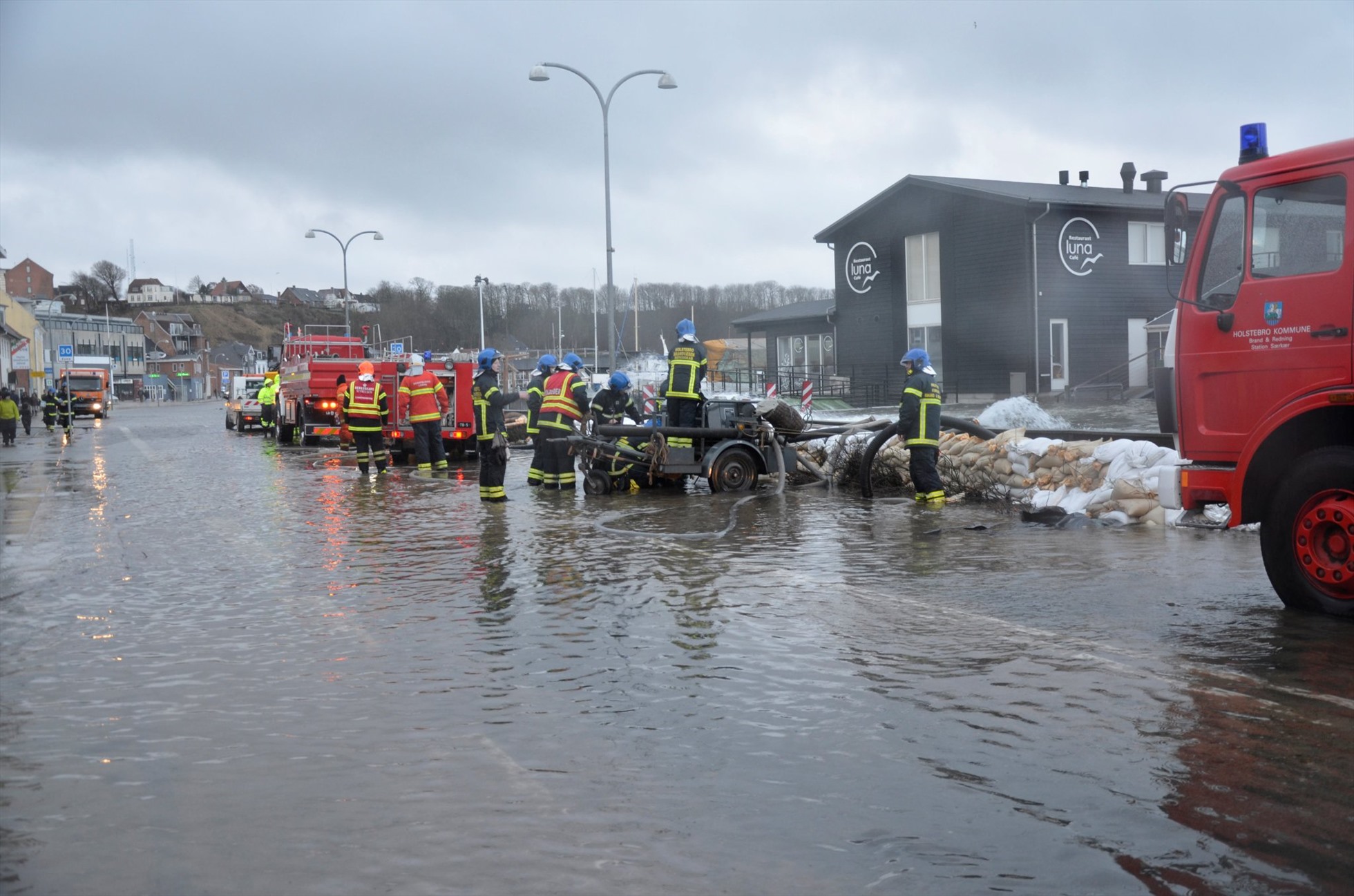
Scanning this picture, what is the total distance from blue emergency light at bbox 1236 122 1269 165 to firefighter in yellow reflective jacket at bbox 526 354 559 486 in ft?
33.4

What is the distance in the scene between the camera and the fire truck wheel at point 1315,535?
7055 millimetres

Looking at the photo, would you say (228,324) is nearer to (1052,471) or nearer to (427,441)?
(427,441)

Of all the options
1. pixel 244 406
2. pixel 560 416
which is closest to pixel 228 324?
pixel 244 406

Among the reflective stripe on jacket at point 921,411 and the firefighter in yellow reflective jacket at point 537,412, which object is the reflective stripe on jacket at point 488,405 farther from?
the reflective stripe on jacket at point 921,411

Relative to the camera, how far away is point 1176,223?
762cm

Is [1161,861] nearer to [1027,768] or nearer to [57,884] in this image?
[1027,768]

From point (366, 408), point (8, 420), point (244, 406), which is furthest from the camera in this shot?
point (244, 406)

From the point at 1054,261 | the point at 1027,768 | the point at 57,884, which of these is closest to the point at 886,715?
the point at 1027,768

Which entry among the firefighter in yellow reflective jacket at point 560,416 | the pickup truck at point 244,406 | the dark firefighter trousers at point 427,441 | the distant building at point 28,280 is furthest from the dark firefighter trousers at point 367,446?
the distant building at point 28,280

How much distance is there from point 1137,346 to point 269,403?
25807mm

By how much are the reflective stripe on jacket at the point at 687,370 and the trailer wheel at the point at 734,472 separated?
883mm

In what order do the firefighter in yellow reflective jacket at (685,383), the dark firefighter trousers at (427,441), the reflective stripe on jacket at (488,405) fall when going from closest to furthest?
the reflective stripe on jacket at (488,405) < the firefighter in yellow reflective jacket at (685,383) < the dark firefighter trousers at (427,441)

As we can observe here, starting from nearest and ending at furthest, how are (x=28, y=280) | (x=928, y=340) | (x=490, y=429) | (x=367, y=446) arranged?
(x=490, y=429), (x=367, y=446), (x=928, y=340), (x=28, y=280)

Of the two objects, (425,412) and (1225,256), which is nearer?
(1225,256)
